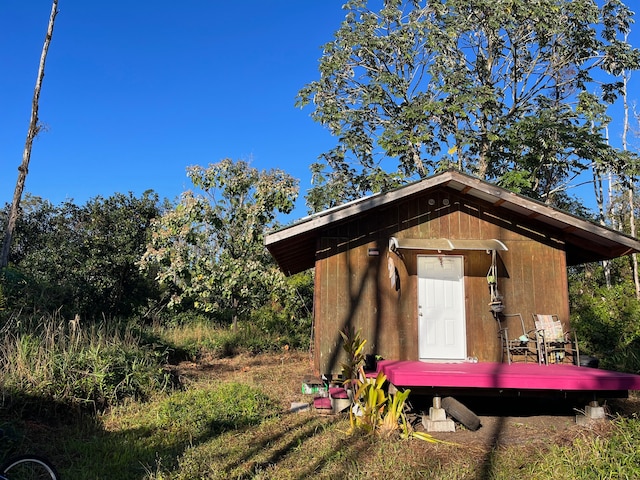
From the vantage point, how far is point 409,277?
26.2 ft

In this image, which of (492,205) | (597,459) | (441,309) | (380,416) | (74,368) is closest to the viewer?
(597,459)

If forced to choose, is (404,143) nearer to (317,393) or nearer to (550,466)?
(317,393)

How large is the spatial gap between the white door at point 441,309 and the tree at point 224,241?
19.1ft

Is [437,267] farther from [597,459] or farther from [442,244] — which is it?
[597,459]

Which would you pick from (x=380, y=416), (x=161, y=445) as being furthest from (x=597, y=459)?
(x=161, y=445)

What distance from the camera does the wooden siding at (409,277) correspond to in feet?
25.5

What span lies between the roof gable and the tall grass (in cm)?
299

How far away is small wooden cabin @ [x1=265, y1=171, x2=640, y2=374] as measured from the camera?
7.72 metres

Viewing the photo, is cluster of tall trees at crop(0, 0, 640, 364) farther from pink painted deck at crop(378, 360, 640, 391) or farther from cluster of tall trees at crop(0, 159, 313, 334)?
pink painted deck at crop(378, 360, 640, 391)

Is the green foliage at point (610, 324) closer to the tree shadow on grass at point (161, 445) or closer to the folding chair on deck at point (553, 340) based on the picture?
the folding chair on deck at point (553, 340)

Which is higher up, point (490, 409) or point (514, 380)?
point (514, 380)

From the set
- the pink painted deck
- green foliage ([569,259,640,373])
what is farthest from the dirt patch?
green foliage ([569,259,640,373])

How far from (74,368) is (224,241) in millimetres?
6865

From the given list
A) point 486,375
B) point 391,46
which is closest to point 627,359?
point 486,375
